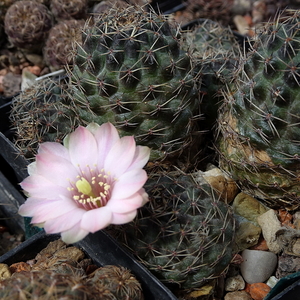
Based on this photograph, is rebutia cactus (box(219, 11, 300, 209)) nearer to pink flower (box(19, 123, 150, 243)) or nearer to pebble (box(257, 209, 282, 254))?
pebble (box(257, 209, 282, 254))

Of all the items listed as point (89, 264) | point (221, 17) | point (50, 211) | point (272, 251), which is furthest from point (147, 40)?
point (221, 17)

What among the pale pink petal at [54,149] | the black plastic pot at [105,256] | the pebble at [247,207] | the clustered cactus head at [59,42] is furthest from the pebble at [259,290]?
the clustered cactus head at [59,42]

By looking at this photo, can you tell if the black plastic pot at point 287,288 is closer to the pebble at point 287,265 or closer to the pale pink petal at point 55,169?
the pebble at point 287,265

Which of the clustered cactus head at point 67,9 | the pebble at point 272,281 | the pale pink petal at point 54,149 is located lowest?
the pebble at point 272,281

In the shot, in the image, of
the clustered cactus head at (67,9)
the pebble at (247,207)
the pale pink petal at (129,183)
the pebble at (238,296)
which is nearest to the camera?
the pale pink petal at (129,183)

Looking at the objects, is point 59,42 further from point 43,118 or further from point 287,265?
point 287,265

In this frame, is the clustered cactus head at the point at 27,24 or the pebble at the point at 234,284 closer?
the pebble at the point at 234,284

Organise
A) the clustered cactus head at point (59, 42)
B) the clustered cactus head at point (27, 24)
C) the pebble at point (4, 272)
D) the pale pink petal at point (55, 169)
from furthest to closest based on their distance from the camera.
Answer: the clustered cactus head at point (27, 24)
the clustered cactus head at point (59, 42)
the pebble at point (4, 272)
the pale pink petal at point (55, 169)

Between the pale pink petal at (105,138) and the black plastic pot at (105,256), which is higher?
the pale pink petal at (105,138)

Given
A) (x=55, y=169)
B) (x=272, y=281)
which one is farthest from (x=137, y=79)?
(x=272, y=281)

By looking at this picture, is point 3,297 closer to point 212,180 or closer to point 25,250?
point 25,250
